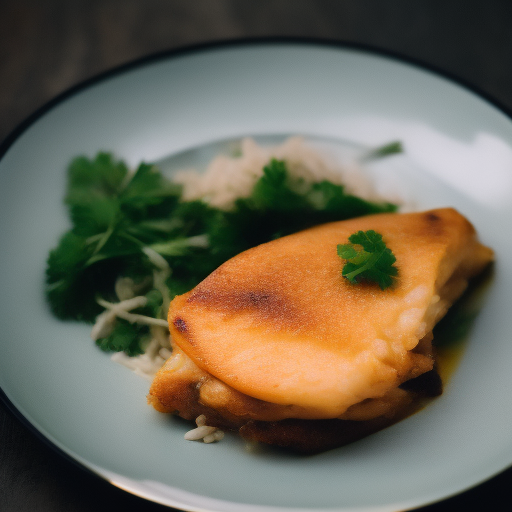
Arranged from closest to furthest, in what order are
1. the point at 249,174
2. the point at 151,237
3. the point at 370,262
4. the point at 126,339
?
the point at 370,262 < the point at 126,339 < the point at 151,237 < the point at 249,174

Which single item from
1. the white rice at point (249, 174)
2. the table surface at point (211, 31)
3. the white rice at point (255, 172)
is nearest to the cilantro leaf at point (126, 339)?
the white rice at point (249, 174)

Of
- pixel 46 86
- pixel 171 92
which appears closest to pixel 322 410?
pixel 171 92

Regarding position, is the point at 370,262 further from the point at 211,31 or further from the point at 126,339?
the point at 211,31

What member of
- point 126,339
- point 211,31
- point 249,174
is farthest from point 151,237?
point 211,31

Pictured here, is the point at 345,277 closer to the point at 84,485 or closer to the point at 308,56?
the point at 84,485

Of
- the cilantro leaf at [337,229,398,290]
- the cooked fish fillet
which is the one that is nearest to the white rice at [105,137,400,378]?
A: the cooked fish fillet

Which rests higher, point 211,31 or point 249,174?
point 211,31

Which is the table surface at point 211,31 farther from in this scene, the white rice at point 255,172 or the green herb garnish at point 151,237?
the green herb garnish at point 151,237
